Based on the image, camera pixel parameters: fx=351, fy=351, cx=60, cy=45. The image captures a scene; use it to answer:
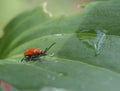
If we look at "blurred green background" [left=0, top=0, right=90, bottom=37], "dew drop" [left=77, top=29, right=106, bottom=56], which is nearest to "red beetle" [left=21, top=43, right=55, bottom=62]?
"dew drop" [left=77, top=29, right=106, bottom=56]

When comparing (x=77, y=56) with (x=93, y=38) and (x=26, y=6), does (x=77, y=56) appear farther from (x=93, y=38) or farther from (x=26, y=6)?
(x=26, y=6)

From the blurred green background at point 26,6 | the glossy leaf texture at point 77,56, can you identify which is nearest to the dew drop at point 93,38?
the glossy leaf texture at point 77,56

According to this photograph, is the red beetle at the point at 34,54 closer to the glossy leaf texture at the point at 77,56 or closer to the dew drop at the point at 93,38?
the glossy leaf texture at the point at 77,56

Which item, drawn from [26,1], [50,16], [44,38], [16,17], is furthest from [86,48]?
[26,1]

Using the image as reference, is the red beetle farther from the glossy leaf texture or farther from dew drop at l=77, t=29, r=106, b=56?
dew drop at l=77, t=29, r=106, b=56

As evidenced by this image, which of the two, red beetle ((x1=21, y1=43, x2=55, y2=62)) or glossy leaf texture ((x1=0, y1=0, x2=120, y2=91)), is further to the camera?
red beetle ((x1=21, y1=43, x2=55, y2=62))

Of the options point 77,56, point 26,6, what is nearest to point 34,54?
point 77,56
